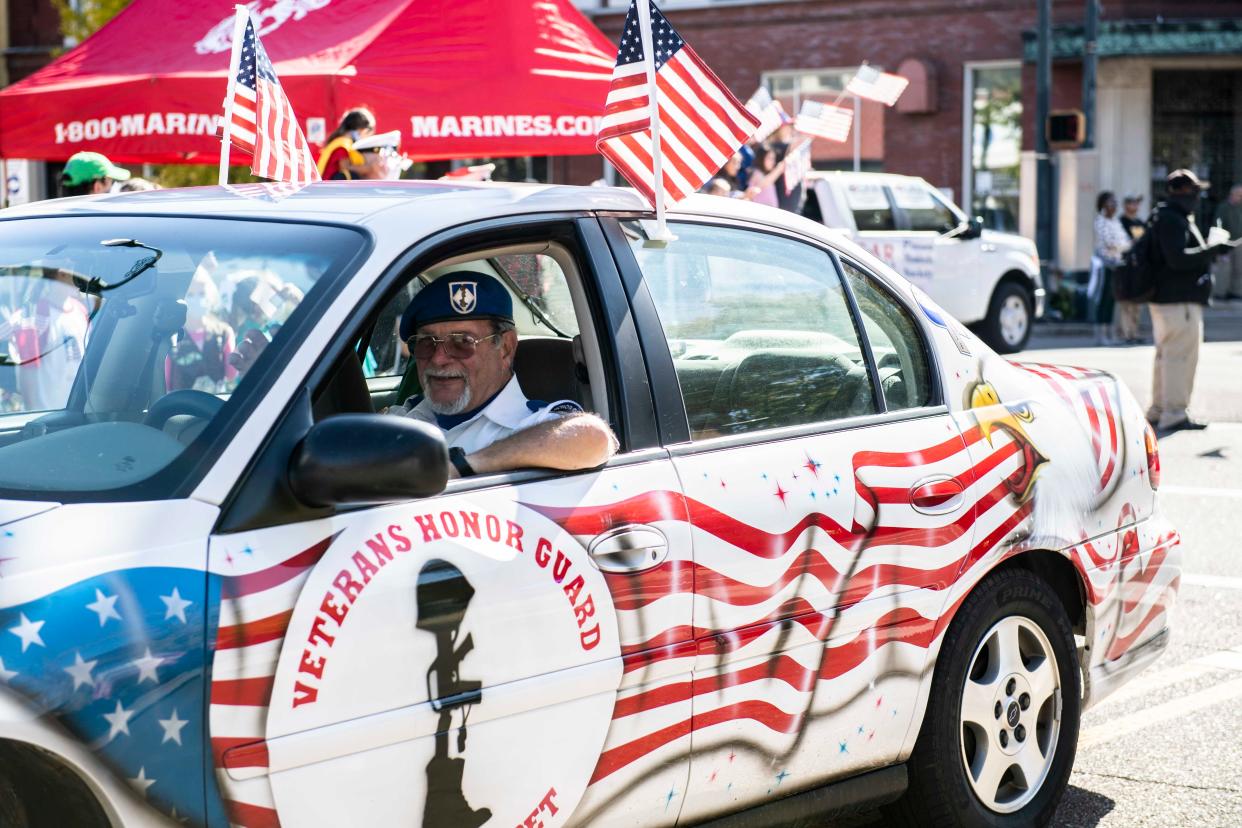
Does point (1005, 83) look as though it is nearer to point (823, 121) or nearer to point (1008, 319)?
point (1008, 319)

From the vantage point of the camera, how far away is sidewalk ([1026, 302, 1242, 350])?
70.4 ft

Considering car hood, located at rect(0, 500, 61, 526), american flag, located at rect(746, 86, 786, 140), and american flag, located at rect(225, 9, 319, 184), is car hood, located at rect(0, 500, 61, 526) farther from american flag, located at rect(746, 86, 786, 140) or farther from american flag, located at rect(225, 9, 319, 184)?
american flag, located at rect(746, 86, 786, 140)

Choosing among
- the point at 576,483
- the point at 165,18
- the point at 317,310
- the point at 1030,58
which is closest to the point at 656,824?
the point at 576,483

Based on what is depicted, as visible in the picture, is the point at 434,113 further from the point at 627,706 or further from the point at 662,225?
the point at 627,706

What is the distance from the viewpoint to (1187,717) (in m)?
5.74

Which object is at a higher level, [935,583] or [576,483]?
[576,483]

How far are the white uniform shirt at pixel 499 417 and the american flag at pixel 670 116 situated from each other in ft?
1.86

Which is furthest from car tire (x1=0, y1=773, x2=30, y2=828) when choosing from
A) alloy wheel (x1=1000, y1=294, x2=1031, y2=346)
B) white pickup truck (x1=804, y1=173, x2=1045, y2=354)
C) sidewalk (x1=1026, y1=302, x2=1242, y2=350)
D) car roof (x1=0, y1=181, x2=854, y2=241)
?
sidewalk (x1=1026, y1=302, x2=1242, y2=350)

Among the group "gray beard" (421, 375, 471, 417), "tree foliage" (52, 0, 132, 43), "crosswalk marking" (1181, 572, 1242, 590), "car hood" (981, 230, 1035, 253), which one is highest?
"tree foliage" (52, 0, 132, 43)

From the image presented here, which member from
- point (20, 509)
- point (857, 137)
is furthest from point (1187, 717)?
point (857, 137)

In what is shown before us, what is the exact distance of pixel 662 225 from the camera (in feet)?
12.3

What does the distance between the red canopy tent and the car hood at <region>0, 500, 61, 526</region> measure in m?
6.71

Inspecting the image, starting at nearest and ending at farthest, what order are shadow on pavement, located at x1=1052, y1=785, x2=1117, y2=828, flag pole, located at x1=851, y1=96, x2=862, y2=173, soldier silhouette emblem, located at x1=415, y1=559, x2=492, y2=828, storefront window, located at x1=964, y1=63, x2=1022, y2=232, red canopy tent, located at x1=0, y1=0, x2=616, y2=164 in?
soldier silhouette emblem, located at x1=415, y1=559, x2=492, y2=828 < shadow on pavement, located at x1=1052, y1=785, x2=1117, y2=828 < red canopy tent, located at x1=0, y1=0, x2=616, y2=164 < storefront window, located at x1=964, y1=63, x2=1022, y2=232 < flag pole, located at x1=851, y1=96, x2=862, y2=173

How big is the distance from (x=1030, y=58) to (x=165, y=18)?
1905 cm
